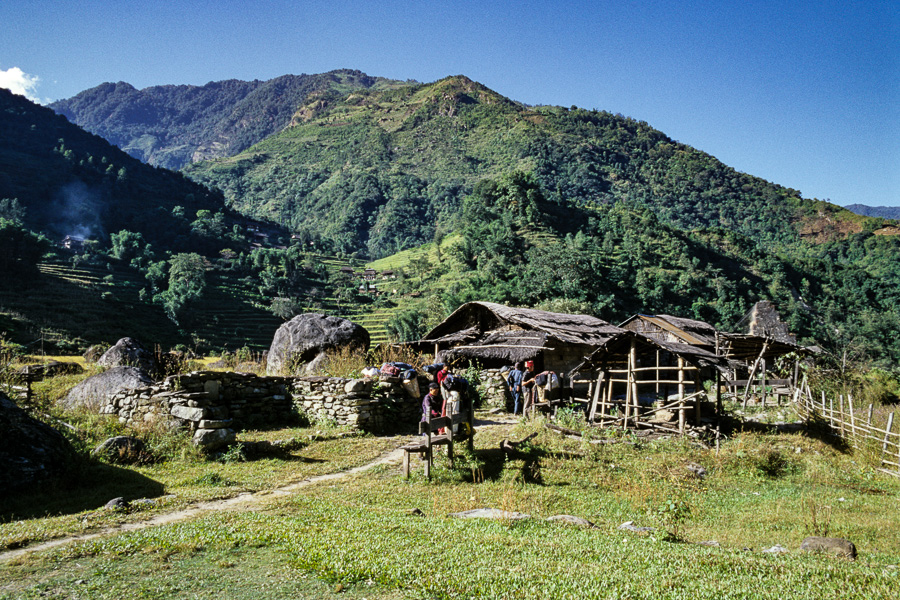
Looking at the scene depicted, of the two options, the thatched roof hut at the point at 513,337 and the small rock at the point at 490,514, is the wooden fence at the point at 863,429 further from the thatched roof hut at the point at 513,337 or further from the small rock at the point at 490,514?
the small rock at the point at 490,514

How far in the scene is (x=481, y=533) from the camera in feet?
18.4

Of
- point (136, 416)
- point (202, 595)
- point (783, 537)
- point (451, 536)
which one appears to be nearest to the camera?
point (202, 595)

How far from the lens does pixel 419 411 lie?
44.6ft

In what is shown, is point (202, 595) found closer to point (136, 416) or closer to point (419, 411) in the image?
point (136, 416)

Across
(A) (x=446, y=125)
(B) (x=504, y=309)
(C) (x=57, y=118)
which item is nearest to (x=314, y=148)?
(A) (x=446, y=125)

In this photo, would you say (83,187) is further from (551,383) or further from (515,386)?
(551,383)

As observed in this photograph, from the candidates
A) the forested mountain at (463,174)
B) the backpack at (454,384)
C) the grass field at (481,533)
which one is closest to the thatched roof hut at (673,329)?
the grass field at (481,533)

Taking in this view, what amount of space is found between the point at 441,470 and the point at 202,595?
17.7 feet

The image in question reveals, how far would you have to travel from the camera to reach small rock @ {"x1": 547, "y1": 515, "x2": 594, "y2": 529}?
651 cm

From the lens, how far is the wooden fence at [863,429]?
1130cm

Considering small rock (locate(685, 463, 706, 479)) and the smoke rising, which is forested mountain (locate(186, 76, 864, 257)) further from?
small rock (locate(685, 463, 706, 479))

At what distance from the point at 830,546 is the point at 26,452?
33.1 feet

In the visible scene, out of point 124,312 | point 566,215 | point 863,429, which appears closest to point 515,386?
point 863,429

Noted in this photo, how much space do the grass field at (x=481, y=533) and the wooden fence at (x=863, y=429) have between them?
1.17 metres
